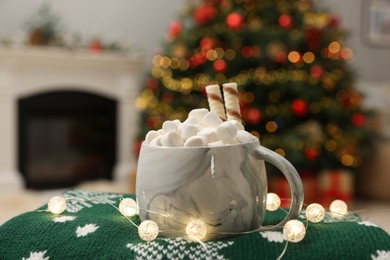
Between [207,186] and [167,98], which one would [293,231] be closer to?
[207,186]

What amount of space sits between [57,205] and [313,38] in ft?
8.81

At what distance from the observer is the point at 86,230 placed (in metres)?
0.60

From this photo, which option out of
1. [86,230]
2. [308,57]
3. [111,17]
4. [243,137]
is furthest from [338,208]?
[111,17]

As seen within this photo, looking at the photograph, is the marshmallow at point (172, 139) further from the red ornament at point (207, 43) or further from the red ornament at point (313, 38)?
the red ornament at point (313, 38)

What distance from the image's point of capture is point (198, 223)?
549mm

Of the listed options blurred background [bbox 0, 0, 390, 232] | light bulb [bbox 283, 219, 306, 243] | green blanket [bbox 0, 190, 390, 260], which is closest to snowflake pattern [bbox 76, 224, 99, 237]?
green blanket [bbox 0, 190, 390, 260]

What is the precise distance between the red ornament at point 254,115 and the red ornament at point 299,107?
0.21 metres

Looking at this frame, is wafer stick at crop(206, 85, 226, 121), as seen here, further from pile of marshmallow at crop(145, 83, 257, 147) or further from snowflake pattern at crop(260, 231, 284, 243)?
snowflake pattern at crop(260, 231, 284, 243)

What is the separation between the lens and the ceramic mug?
56cm

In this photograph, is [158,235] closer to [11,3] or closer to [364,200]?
[364,200]

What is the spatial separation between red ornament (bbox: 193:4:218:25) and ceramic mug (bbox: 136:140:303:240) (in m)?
2.59

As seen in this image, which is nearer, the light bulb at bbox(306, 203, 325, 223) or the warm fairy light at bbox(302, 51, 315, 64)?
the light bulb at bbox(306, 203, 325, 223)

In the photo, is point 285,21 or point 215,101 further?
point 285,21

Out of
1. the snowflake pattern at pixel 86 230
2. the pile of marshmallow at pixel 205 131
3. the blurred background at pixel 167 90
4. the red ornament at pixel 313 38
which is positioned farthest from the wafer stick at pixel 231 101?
the red ornament at pixel 313 38
